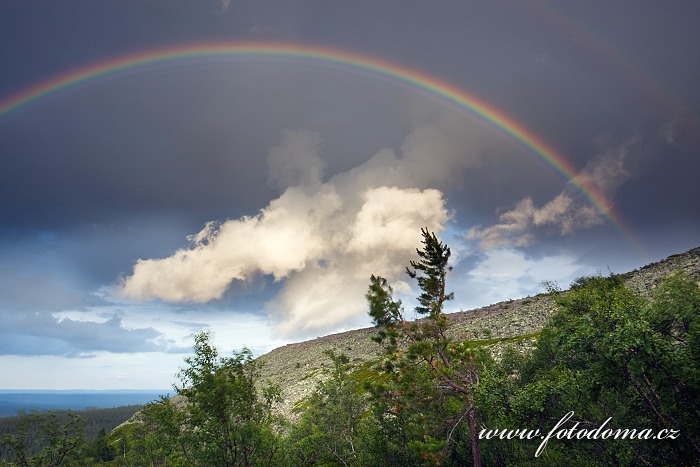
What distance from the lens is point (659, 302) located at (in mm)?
17062

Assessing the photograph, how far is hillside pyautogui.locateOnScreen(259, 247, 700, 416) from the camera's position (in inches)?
2854

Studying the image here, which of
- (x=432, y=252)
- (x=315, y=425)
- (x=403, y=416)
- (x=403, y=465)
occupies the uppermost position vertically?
(x=432, y=252)

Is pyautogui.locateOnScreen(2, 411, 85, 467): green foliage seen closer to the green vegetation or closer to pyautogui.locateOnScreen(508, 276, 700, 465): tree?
the green vegetation

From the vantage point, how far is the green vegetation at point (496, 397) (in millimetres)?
15383

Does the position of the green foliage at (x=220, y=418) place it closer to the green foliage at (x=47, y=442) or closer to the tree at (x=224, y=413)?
the tree at (x=224, y=413)

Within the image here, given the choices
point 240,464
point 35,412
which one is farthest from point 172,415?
point 35,412

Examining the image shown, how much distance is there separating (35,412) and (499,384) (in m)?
33.2

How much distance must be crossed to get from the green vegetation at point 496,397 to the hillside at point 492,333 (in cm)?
2099

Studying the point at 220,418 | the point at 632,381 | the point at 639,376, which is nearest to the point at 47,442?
the point at 220,418

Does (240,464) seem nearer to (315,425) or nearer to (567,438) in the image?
(315,425)

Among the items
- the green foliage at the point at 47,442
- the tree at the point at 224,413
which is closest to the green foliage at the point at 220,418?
the tree at the point at 224,413

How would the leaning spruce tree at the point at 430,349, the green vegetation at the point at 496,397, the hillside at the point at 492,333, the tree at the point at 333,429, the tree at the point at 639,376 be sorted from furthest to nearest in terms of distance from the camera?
the hillside at the point at 492,333 < the tree at the point at 333,429 < the leaning spruce tree at the point at 430,349 < the green vegetation at the point at 496,397 < the tree at the point at 639,376

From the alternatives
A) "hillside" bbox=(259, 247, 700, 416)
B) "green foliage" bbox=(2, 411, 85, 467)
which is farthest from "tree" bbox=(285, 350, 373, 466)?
"green foliage" bbox=(2, 411, 85, 467)

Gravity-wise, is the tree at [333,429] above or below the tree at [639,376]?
below
